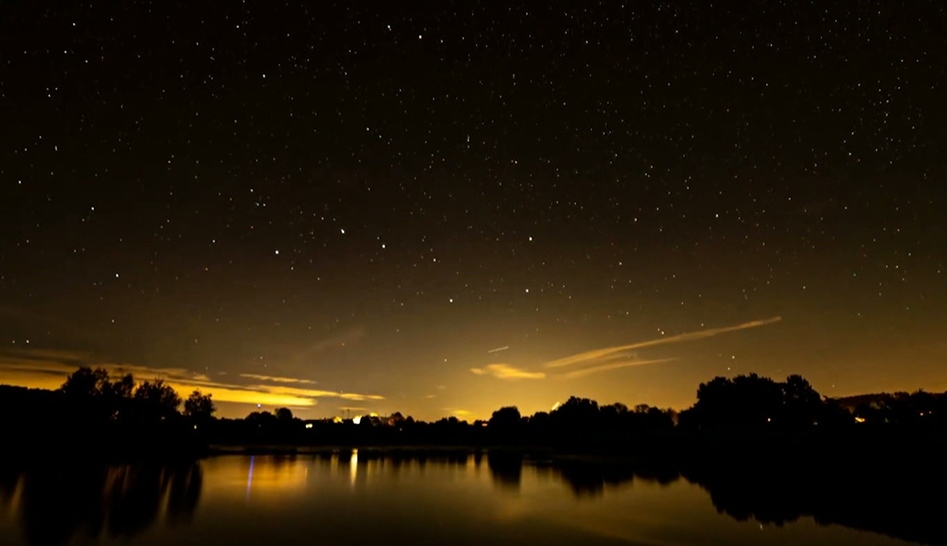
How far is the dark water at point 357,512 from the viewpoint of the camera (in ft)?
67.3

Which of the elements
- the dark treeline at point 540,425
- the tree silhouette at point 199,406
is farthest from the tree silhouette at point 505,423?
the tree silhouette at point 199,406

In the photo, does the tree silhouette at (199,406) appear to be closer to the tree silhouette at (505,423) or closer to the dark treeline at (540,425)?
the dark treeline at (540,425)

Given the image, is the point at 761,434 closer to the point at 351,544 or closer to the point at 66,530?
the point at 351,544

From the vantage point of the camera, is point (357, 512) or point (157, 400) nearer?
point (357, 512)

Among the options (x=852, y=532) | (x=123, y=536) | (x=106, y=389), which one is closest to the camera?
(x=123, y=536)

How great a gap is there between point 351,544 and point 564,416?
135960 mm

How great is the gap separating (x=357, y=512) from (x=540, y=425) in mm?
134335

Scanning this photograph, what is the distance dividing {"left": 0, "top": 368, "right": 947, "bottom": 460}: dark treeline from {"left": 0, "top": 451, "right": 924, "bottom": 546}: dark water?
796 inches

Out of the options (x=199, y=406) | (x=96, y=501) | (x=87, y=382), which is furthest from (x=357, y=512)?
(x=199, y=406)

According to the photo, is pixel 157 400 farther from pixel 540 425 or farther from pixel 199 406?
pixel 540 425

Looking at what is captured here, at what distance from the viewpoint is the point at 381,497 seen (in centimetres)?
3216

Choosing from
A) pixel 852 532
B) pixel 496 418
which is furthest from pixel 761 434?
pixel 496 418

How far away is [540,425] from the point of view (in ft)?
511

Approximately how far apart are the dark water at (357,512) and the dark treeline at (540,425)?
66.3 ft
